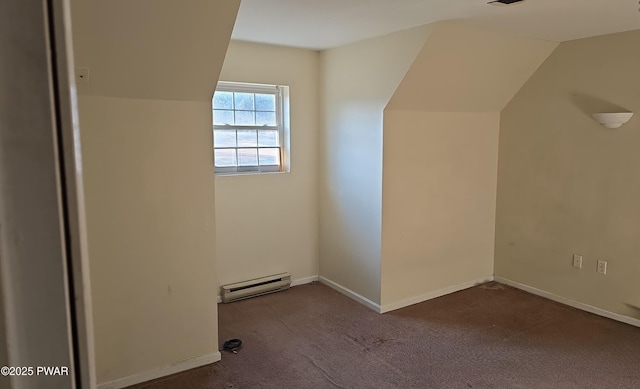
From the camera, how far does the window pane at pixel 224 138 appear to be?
3822mm

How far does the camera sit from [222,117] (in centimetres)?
384

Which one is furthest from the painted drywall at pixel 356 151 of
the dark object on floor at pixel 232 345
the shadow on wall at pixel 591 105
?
the shadow on wall at pixel 591 105

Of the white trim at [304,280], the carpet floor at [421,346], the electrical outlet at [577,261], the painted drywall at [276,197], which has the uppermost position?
the painted drywall at [276,197]

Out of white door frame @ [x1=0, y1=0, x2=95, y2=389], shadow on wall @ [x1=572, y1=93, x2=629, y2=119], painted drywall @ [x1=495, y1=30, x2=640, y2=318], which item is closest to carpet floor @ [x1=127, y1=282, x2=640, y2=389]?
painted drywall @ [x1=495, y1=30, x2=640, y2=318]

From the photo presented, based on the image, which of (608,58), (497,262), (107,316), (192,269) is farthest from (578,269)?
(107,316)

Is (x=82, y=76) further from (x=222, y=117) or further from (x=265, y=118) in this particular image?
(x=265, y=118)

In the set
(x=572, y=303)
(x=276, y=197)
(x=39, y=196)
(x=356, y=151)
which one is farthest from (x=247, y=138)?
(x=39, y=196)

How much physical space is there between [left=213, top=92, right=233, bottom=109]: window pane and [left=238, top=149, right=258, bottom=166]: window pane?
41 cm

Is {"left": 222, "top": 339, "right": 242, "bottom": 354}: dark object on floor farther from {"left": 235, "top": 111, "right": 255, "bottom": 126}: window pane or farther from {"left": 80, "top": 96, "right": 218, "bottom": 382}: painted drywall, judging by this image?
{"left": 235, "top": 111, "right": 255, "bottom": 126}: window pane

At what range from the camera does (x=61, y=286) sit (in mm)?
439

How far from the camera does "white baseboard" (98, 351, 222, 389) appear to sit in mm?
2638

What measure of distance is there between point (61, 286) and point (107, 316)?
245 centimetres

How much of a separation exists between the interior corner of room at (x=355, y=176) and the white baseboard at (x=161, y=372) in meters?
0.01

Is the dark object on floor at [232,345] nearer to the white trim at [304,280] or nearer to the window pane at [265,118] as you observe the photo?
the white trim at [304,280]
